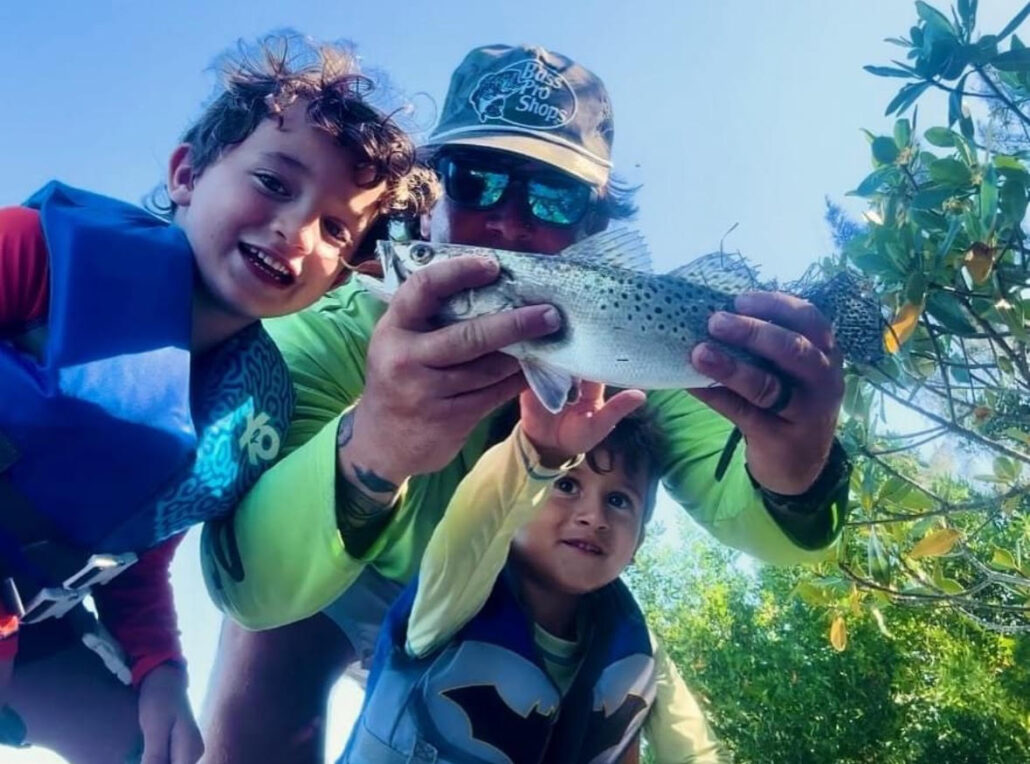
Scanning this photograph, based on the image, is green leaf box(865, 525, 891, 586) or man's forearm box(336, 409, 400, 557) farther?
green leaf box(865, 525, 891, 586)

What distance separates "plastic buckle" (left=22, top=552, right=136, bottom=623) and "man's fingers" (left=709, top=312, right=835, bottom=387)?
1.64 m

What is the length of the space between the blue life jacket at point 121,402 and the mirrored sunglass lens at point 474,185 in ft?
3.19

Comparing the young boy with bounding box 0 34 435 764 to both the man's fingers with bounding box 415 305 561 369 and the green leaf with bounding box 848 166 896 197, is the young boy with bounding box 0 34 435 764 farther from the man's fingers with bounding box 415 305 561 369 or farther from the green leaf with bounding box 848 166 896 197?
the green leaf with bounding box 848 166 896 197

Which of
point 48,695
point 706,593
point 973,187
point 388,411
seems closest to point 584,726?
point 388,411

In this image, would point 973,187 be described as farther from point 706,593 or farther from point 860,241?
point 706,593

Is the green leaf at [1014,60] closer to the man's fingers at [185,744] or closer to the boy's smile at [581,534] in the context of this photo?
the boy's smile at [581,534]

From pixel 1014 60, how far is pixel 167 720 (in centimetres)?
333

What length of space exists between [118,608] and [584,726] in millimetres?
1522

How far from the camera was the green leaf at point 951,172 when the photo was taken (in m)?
2.88

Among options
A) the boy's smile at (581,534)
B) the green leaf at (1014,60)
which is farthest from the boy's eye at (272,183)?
the green leaf at (1014,60)

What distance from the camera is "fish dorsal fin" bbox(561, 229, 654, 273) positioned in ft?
6.60

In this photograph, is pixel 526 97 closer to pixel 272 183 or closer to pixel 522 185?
pixel 522 185

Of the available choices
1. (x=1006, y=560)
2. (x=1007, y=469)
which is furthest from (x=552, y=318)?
(x=1006, y=560)

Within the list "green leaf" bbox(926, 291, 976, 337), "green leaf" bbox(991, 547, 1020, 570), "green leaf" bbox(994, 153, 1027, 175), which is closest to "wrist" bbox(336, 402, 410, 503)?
"green leaf" bbox(926, 291, 976, 337)
